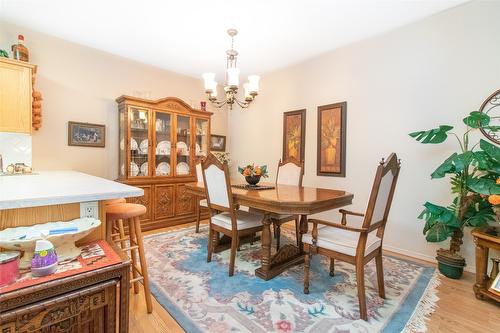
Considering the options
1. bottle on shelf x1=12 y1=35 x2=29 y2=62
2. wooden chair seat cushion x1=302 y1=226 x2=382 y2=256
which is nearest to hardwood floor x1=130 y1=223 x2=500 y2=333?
wooden chair seat cushion x1=302 y1=226 x2=382 y2=256

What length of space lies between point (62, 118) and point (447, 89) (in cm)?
459

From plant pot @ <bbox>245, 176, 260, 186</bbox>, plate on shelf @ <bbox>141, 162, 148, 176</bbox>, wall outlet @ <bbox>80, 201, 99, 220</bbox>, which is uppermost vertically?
plate on shelf @ <bbox>141, 162, 148, 176</bbox>

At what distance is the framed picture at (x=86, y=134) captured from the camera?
3.18 metres

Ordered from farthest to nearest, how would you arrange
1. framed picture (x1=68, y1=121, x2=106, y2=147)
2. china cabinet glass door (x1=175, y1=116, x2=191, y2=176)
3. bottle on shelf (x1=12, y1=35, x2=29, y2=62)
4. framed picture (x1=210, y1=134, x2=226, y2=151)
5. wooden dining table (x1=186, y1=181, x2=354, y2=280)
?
framed picture (x1=210, y1=134, x2=226, y2=151) < china cabinet glass door (x1=175, y1=116, x2=191, y2=176) < framed picture (x1=68, y1=121, x2=106, y2=147) < bottle on shelf (x1=12, y1=35, x2=29, y2=62) < wooden dining table (x1=186, y1=181, x2=354, y2=280)

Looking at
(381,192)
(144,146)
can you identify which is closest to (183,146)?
(144,146)

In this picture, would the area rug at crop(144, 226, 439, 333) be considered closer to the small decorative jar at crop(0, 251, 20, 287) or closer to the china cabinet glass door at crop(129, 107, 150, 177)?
the small decorative jar at crop(0, 251, 20, 287)

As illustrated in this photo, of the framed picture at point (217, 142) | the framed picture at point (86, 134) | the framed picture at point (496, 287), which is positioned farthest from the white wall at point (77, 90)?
the framed picture at point (496, 287)

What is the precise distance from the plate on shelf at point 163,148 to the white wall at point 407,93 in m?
2.23

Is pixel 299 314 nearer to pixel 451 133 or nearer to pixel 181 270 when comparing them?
pixel 181 270

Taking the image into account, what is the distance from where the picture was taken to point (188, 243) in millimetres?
2957

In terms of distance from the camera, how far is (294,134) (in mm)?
3787

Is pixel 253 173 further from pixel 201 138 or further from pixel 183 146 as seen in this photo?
pixel 201 138

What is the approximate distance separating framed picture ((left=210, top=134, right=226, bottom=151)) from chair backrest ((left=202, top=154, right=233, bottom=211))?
7.78 feet

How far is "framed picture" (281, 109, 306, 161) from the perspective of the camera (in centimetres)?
369
